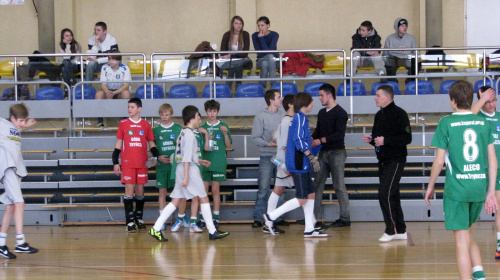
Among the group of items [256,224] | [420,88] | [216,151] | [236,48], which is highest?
[236,48]

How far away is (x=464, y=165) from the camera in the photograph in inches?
209

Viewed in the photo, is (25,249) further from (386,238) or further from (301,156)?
(386,238)

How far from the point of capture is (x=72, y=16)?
15594 mm

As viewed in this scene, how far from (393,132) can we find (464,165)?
2.88 metres

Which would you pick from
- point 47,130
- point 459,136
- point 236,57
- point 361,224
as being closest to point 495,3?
point 236,57

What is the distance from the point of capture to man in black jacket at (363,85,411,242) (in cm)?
815

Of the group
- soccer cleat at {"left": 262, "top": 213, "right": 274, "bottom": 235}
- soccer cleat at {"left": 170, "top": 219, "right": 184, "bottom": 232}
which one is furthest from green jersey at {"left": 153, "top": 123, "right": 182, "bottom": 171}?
soccer cleat at {"left": 262, "top": 213, "right": 274, "bottom": 235}

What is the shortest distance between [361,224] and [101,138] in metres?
4.29

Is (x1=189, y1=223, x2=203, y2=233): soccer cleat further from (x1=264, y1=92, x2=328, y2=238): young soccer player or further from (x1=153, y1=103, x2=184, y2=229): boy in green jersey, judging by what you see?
(x1=264, y1=92, x2=328, y2=238): young soccer player

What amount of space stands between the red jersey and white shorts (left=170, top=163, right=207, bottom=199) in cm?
103

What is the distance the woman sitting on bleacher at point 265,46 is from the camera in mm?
11914

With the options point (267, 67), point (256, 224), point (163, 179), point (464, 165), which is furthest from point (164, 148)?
point (464, 165)

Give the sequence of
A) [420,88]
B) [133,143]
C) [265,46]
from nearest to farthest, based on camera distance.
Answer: [133,143]
[420,88]
[265,46]

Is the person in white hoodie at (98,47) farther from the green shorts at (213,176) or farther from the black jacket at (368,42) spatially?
the black jacket at (368,42)
